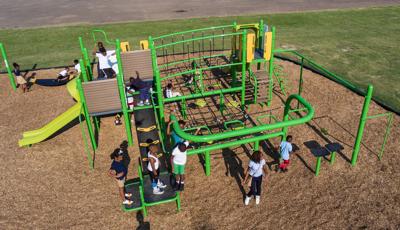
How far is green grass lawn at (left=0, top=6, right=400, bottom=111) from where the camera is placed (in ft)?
50.6

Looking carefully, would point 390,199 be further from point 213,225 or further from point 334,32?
point 334,32

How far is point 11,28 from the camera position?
2530 centimetres

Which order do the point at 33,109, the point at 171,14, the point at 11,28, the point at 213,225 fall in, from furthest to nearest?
the point at 171,14 → the point at 11,28 → the point at 33,109 → the point at 213,225

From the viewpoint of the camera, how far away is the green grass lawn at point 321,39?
50.6 ft


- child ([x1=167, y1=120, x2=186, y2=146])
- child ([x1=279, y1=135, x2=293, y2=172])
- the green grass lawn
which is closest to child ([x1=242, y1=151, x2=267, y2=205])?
child ([x1=279, y1=135, x2=293, y2=172])

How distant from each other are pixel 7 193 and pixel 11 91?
773cm

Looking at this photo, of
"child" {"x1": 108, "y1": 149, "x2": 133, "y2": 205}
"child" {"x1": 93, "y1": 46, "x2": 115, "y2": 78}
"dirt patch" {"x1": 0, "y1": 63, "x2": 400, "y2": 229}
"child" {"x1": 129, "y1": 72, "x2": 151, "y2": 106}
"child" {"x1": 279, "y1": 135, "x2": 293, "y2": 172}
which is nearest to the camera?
"child" {"x1": 108, "y1": 149, "x2": 133, "y2": 205}

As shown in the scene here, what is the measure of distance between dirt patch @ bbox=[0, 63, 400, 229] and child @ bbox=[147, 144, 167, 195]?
1.64 feet

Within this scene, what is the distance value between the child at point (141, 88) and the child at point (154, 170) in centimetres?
331

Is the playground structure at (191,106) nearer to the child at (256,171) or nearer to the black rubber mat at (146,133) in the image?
the black rubber mat at (146,133)

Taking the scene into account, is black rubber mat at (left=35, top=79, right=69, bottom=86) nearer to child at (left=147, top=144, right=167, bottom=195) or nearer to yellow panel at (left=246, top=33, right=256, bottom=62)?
yellow panel at (left=246, top=33, right=256, bottom=62)

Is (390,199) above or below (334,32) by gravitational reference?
below

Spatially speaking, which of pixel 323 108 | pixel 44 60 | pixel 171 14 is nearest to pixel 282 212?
pixel 323 108

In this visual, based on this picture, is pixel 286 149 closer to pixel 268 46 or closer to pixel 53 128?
pixel 268 46
